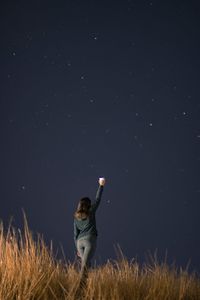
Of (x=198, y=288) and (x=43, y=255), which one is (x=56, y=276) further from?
(x=198, y=288)

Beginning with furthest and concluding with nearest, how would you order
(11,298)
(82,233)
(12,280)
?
1. (82,233)
2. (12,280)
3. (11,298)

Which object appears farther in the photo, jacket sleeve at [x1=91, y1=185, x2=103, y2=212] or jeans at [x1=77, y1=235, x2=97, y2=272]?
jacket sleeve at [x1=91, y1=185, x2=103, y2=212]

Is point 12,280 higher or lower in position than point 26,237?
lower

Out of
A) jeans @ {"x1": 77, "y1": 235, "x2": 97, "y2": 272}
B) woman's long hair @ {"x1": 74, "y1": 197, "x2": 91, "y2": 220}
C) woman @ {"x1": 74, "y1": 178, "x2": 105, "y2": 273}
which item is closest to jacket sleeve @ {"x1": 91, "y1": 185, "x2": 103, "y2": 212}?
woman @ {"x1": 74, "y1": 178, "x2": 105, "y2": 273}

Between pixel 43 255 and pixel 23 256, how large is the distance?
0.29 metres

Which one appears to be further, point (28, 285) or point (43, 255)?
point (43, 255)

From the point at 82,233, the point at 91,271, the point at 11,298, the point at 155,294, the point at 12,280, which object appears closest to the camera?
the point at 11,298

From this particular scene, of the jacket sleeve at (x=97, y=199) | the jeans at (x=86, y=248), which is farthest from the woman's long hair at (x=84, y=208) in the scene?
the jeans at (x=86, y=248)

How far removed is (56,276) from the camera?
5992 mm

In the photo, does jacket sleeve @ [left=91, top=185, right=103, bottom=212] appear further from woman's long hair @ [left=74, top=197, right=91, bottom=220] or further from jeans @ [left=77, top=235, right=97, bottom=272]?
jeans @ [left=77, top=235, right=97, bottom=272]

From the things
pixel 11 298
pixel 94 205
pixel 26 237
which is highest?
pixel 94 205

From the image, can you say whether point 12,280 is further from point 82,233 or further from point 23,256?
point 82,233

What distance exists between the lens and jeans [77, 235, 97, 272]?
22.3ft

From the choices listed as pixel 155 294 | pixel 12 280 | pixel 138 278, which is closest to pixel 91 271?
pixel 138 278
